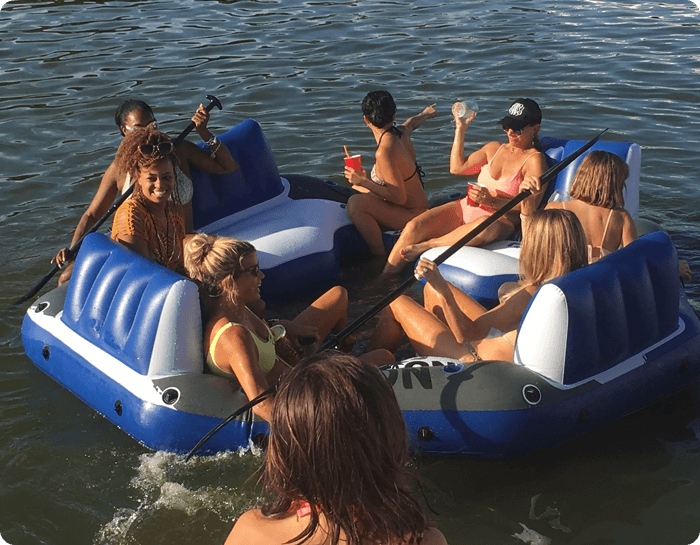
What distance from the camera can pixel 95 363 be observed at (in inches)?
195

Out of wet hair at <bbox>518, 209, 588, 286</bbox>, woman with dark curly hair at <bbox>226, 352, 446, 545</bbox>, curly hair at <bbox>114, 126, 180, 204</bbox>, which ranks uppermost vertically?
woman with dark curly hair at <bbox>226, 352, 446, 545</bbox>

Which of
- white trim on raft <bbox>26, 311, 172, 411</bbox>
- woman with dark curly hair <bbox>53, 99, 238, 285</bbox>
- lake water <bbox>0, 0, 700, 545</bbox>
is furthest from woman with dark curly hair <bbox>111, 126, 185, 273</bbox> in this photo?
lake water <bbox>0, 0, 700, 545</bbox>

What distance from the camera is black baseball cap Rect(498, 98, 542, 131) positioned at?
623 centimetres

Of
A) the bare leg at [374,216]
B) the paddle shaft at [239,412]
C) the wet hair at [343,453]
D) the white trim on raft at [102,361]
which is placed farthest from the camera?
the bare leg at [374,216]

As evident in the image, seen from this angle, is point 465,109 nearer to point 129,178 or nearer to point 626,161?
point 626,161

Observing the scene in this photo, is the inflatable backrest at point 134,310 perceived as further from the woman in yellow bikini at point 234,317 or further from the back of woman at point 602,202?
the back of woman at point 602,202

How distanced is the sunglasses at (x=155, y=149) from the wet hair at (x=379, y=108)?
184cm

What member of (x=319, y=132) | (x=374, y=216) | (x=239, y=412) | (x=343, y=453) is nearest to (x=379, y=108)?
(x=374, y=216)

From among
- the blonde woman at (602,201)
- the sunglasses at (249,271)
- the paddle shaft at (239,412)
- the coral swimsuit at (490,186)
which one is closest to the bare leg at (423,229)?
the coral swimsuit at (490,186)

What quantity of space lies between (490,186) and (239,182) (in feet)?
6.35

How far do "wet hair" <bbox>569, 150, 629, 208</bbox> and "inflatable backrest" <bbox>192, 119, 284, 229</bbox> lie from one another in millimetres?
2564

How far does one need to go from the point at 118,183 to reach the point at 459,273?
7.89ft

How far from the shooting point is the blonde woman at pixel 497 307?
179 inches

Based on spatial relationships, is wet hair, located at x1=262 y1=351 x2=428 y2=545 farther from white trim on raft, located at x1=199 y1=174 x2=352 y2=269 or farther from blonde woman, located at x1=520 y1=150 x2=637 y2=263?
white trim on raft, located at x1=199 y1=174 x2=352 y2=269
